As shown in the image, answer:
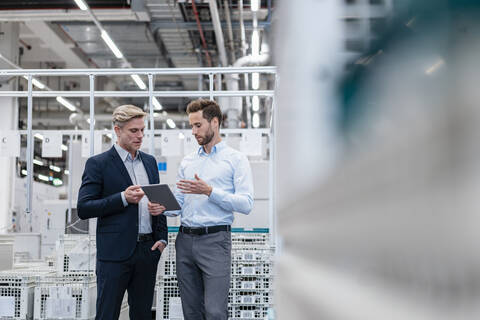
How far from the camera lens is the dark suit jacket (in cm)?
277

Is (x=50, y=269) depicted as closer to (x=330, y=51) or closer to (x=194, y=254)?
(x=194, y=254)

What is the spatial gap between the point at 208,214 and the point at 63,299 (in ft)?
5.52

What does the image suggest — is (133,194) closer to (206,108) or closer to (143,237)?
(143,237)

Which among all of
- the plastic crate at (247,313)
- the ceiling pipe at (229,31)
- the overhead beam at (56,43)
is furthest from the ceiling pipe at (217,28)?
the plastic crate at (247,313)

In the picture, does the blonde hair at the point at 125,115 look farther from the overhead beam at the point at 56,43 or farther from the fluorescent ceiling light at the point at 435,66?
the overhead beam at the point at 56,43

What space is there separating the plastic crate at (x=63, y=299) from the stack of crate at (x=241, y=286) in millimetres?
528

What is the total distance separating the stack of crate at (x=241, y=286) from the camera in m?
3.79

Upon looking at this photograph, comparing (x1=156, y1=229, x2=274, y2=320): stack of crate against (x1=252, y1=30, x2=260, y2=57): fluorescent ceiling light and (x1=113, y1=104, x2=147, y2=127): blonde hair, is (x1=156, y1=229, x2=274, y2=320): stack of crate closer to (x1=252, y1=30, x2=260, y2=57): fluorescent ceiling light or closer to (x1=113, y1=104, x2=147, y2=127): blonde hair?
(x1=113, y1=104, x2=147, y2=127): blonde hair

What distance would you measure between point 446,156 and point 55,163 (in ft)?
70.5

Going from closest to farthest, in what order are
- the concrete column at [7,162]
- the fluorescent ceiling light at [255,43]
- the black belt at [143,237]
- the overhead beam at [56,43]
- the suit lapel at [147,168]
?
1. the black belt at [143,237]
2. the suit lapel at [147,168]
3. the fluorescent ceiling light at [255,43]
4. the overhead beam at [56,43]
5. the concrete column at [7,162]

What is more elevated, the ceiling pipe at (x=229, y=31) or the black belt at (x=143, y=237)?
the ceiling pipe at (x=229, y=31)

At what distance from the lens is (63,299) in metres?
3.85

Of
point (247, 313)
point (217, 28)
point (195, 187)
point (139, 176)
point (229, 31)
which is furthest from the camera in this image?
point (229, 31)

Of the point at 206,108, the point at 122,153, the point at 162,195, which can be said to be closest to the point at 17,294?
the point at 122,153
